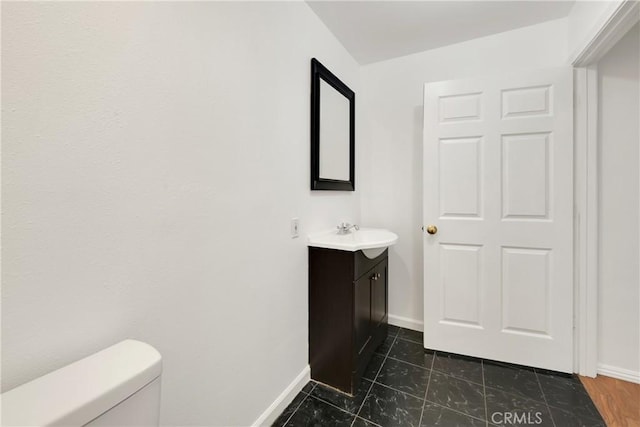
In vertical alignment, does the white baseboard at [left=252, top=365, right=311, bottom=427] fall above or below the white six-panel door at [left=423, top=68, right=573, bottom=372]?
below

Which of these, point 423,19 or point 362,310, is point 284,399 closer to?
point 362,310

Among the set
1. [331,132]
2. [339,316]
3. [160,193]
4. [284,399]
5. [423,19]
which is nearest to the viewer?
[160,193]

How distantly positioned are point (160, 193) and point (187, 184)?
0.10 metres

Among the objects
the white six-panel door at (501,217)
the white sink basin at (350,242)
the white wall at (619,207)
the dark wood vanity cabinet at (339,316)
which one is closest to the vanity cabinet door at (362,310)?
the dark wood vanity cabinet at (339,316)

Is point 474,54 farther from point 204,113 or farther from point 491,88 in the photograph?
point 204,113

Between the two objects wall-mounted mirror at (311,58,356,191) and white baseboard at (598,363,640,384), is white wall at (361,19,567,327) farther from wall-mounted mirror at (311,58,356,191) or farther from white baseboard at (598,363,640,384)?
white baseboard at (598,363,640,384)

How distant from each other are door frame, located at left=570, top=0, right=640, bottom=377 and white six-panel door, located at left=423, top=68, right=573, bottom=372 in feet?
0.19

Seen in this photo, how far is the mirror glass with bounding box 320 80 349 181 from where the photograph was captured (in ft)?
6.06

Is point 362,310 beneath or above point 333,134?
beneath

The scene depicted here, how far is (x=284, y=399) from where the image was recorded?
4.82 ft

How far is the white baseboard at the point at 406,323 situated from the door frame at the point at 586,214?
38.7 inches

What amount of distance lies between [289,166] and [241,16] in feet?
2.33

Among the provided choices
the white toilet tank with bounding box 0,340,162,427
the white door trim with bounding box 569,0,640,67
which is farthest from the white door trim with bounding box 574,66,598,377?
the white toilet tank with bounding box 0,340,162,427

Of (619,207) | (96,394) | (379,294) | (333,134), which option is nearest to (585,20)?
(619,207)
